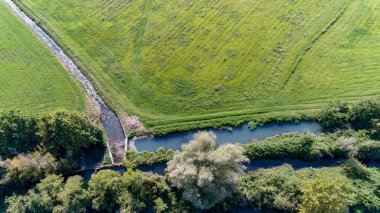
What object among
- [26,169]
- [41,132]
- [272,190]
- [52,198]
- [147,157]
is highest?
[41,132]

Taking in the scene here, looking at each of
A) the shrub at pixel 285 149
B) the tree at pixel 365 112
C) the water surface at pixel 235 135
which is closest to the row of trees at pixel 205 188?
the shrub at pixel 285 149

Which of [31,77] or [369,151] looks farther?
[31,77]

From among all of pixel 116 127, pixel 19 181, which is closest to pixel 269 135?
pixel 116 127

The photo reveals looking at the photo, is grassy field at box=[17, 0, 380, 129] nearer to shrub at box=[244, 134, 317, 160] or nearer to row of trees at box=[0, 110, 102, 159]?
shrub at box=[244, 134, 317, 160]

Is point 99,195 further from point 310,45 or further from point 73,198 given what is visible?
point 310,45

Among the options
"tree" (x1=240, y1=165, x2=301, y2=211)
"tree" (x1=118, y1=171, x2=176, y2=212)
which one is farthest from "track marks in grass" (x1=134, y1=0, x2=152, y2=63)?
"tree" (x1=240, y1=165, x2=301, y2=211)

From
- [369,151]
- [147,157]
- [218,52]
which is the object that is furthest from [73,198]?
[369,151]

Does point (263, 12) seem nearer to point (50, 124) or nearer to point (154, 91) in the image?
point (154, 91)
